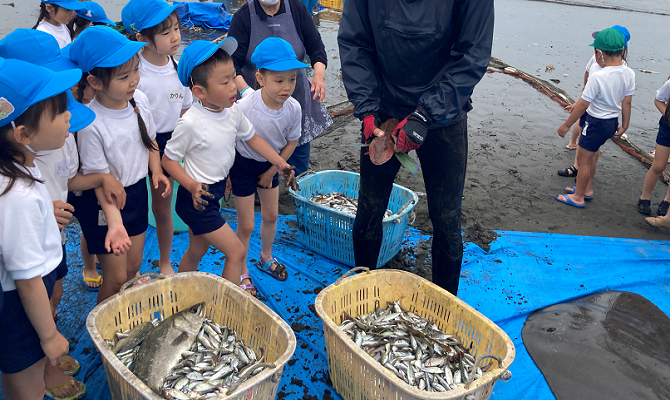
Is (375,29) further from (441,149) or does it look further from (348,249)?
(348,249)

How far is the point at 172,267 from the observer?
12.2 ft

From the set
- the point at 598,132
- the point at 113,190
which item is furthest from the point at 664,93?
the point at 113,190

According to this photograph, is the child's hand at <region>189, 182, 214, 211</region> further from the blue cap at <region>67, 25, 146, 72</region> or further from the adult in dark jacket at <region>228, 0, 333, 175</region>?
the adult in dark jacket at <region>228, 0, 333, 175</region>

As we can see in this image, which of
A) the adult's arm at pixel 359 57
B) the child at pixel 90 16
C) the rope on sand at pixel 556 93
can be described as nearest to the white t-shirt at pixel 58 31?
the child at pixel 90 16

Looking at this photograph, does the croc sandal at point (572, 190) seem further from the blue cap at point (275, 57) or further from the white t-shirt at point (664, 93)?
the blue cap at point (275, 57)

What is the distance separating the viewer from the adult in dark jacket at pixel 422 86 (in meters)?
2.57

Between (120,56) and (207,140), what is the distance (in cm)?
64

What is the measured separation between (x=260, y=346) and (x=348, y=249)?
139 cm

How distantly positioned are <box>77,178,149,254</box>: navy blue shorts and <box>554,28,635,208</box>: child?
461cm

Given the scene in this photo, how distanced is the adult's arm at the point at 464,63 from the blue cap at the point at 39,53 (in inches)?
68.8

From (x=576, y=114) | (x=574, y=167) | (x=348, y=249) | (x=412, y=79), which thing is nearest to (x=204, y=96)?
(x=412, y=79)

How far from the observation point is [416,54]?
268 centimetres

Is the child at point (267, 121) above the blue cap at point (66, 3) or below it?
below

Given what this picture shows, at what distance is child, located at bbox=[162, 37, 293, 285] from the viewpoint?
2.66 m
